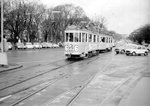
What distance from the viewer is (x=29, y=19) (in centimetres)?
6209

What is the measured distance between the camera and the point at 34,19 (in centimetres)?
6556

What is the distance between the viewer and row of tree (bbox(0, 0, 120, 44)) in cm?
5566

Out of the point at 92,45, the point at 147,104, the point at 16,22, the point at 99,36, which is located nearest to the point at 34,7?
the point at 16,22

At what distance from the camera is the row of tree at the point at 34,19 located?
55656 millimetres

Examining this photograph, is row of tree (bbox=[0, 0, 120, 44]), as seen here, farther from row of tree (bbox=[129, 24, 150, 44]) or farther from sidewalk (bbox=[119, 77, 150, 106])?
sidewalk (bbox=[119, 77, 150, 106])

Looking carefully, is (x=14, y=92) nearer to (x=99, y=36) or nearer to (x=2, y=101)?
(x=2, y=101)

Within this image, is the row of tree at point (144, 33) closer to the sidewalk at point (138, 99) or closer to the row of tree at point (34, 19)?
the sidewalk at point (138, 99)

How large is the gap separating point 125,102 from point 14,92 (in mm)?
4423

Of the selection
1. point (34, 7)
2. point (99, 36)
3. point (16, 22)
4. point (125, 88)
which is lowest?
point (125, 88)

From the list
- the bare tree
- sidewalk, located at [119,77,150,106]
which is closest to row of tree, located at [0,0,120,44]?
the bare tree

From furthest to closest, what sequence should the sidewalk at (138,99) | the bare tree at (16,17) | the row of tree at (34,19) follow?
the row of tree at (34,19), the bare tree at (16,17), the sidewalk at (138,99)

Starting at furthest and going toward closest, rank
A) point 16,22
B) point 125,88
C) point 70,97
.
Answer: point 16,22
point 125,88
point 70,97

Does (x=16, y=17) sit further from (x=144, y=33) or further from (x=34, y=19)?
(x=144, y=33)

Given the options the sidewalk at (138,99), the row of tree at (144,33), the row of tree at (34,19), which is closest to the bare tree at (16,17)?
the row of tree at (34,19)
